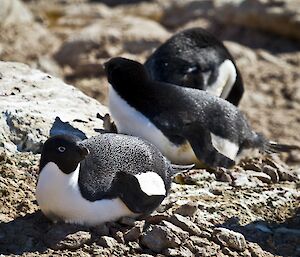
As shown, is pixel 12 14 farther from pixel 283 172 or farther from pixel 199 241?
pixel 199 241

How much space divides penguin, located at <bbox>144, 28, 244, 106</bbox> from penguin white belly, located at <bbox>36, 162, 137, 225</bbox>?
356 cm

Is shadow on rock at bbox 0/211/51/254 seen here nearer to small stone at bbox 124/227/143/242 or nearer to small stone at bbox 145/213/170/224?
small stone at bbox 124/227/143/242

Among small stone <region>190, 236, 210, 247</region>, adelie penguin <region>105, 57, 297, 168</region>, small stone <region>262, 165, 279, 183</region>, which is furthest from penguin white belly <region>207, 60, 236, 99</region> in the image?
small stone <region>190, 236, 210, 247</region>

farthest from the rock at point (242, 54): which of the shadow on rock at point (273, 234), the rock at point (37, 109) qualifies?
the shadow on rock at point (273, 234)

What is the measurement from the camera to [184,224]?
23.7ft

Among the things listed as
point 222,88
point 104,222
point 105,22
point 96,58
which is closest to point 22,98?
point 104,222

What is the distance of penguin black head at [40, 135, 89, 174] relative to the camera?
6980 mm

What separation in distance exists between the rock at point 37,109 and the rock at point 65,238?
139cm

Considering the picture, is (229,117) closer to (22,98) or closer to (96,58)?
(22,98)

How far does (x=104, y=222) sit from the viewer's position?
711 centimetres

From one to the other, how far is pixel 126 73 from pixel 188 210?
57.5 inches

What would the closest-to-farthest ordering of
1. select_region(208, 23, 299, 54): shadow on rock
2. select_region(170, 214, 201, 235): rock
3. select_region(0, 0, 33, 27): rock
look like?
select_region(170, 214, 201, 235): rock, select_region(0, 0, 33, 27): rock, select_region(208, 23, 299, 54): shadow on rock

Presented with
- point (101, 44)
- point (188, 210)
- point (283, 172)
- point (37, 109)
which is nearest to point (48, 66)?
point (101, 44)

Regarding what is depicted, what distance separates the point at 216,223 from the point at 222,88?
350 centimetres
